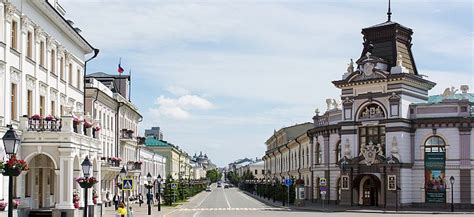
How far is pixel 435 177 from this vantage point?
201ft

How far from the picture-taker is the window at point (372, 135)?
6303cm

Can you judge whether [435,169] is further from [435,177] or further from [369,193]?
[369,193]

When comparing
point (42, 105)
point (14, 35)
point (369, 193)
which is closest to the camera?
point (14, 35)

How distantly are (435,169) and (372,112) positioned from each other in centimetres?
714

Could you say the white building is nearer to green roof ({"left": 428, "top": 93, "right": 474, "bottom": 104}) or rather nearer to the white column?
the white column

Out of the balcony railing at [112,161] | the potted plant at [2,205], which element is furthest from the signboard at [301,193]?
the potted plant at [2,205]

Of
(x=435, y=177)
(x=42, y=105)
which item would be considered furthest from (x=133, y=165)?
(x=42, y=105)

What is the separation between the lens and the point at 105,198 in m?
61.8

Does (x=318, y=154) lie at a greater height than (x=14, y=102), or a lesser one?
lesser

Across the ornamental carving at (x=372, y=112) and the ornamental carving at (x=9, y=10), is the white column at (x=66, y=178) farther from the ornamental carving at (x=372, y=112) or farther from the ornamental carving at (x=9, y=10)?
the ornamental carving at (x=372, y=112)

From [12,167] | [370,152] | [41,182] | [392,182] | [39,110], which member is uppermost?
[39,110]

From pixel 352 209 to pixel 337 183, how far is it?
8.42 meters

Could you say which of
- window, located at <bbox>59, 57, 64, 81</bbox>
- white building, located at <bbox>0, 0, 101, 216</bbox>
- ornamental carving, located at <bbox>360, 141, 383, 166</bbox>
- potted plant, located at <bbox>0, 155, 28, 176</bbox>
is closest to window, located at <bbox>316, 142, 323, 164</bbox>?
ornamental carving, located at <bbox>360, 141, 383, 166</bbox>

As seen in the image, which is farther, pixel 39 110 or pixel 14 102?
pixel 39 110
